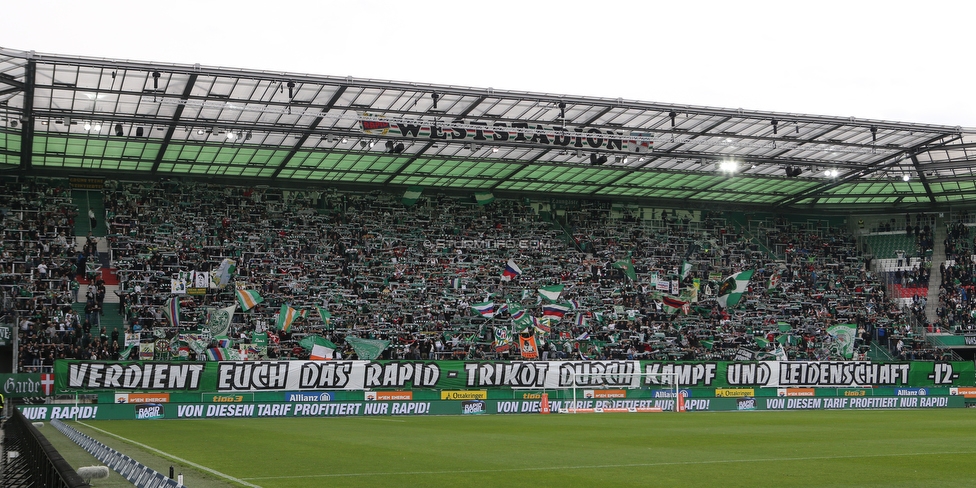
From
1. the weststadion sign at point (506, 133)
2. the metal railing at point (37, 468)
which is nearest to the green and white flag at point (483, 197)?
the weststadion sign at point (506, 133)

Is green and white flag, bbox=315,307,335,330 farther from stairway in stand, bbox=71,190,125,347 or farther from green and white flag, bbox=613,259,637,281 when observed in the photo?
green and white flag, bbox=613,259,637,281

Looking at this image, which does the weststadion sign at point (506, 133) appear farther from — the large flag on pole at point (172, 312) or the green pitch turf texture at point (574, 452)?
the green pitch turf texture at point (574, 452)

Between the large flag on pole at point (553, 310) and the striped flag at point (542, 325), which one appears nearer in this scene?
the striped flag at point (542, 325)

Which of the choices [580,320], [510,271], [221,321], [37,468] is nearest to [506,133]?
[510,271]

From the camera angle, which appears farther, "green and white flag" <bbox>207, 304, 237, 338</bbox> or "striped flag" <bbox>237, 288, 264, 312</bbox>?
"striped flag" <bbox>237, 288, 264, 312</bbox>

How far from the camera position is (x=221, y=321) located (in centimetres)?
4506

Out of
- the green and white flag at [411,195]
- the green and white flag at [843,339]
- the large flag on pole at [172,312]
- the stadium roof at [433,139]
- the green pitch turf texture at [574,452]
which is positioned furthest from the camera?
the green and white flag at [411,195]

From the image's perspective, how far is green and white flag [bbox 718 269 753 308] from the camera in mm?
56594

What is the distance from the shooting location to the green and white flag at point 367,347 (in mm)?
45531

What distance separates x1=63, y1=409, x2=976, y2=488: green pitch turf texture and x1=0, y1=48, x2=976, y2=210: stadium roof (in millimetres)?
14024

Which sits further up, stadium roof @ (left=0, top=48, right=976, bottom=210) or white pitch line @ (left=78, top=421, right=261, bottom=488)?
stadium roof @ (left=0, top=48, right=976, bottom=210)

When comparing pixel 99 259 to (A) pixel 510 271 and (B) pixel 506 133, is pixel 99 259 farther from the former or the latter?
(B) pixel 506 133

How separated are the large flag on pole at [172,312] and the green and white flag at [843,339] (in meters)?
35.9

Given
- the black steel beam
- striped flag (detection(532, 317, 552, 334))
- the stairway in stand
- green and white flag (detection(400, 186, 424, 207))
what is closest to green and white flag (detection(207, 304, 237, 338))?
the stairway in stand
